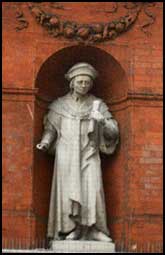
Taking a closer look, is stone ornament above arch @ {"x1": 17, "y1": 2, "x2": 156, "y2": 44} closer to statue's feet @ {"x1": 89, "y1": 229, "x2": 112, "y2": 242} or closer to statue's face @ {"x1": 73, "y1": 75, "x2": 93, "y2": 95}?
statue's face @ {"x1": 73, "y1": 75, "x2": 93, "y2": 95}

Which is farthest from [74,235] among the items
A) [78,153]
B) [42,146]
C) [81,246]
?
[42,146]

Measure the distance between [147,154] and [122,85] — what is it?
47.0 inches

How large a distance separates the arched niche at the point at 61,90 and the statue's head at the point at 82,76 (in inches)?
12.3

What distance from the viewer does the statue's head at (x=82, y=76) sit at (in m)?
19.4

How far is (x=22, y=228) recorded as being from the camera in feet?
61.9

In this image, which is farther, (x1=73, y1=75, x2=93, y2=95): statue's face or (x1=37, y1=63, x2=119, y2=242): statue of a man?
(x1=73, y1=75, x2=93, y2=95): statue's face

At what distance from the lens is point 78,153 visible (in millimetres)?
19203

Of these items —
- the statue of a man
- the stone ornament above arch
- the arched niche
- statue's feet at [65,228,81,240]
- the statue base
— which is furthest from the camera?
the stone ornament above arch

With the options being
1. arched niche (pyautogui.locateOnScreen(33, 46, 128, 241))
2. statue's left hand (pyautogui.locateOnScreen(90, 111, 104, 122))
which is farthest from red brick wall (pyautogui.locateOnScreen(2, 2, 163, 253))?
statue's left hand (pyautogui.locateOnScreen(90, 111, 104, 122))

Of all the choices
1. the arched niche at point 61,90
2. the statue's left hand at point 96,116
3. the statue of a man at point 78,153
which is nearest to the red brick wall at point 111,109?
the arched niche at point 61,90

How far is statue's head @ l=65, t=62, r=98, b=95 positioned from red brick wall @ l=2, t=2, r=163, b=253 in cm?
33

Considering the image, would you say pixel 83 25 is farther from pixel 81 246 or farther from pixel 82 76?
pixel 81 246

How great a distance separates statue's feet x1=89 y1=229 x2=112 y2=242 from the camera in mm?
18942

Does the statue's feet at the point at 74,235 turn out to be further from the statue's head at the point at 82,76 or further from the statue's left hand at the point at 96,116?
the statue's head at the point at 82,76
